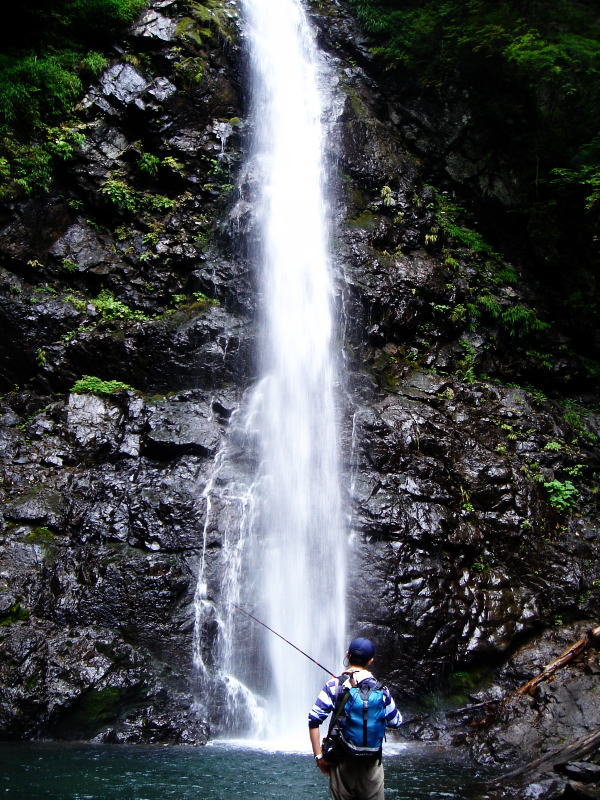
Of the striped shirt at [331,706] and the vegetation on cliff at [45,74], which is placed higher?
the vegetation on cliff at [45,74]

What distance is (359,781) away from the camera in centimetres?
329

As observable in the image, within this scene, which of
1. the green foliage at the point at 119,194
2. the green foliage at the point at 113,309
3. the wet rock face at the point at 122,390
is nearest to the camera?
the wet rock face at the point at 122,390

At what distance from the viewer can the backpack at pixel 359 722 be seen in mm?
3223

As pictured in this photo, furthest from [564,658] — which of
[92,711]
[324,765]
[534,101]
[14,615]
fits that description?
[534,101]

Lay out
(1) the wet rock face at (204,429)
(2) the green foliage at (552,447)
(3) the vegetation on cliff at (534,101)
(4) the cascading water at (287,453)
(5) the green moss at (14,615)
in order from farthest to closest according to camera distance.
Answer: (3) the vegetation on cliff at (534,101) → (2) the green foliage at (552,447) → (4) the cascading water at (287,453) → (1) the wet rock face at (204,429) → (5) the green moss at (14,615)

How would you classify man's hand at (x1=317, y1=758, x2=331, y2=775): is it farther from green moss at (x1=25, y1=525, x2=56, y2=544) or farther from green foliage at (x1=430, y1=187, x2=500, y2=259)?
green foliage at (x1=430, y1=187, x2=500, y2=259)

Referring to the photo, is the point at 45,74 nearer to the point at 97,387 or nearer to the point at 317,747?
the point at 97,387

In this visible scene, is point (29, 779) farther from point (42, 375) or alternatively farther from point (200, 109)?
point (200, 109)

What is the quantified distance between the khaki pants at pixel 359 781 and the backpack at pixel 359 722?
7 centimetres

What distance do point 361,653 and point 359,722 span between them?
357mm

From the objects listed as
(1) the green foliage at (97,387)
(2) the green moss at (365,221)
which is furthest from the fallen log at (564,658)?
(2) the green moss at (365,221)

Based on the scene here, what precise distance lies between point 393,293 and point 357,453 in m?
3.82

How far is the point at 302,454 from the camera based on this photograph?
32.6 feet

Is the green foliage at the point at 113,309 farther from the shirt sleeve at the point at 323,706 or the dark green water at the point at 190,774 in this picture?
the shirt sleeve at the point at 323,706
